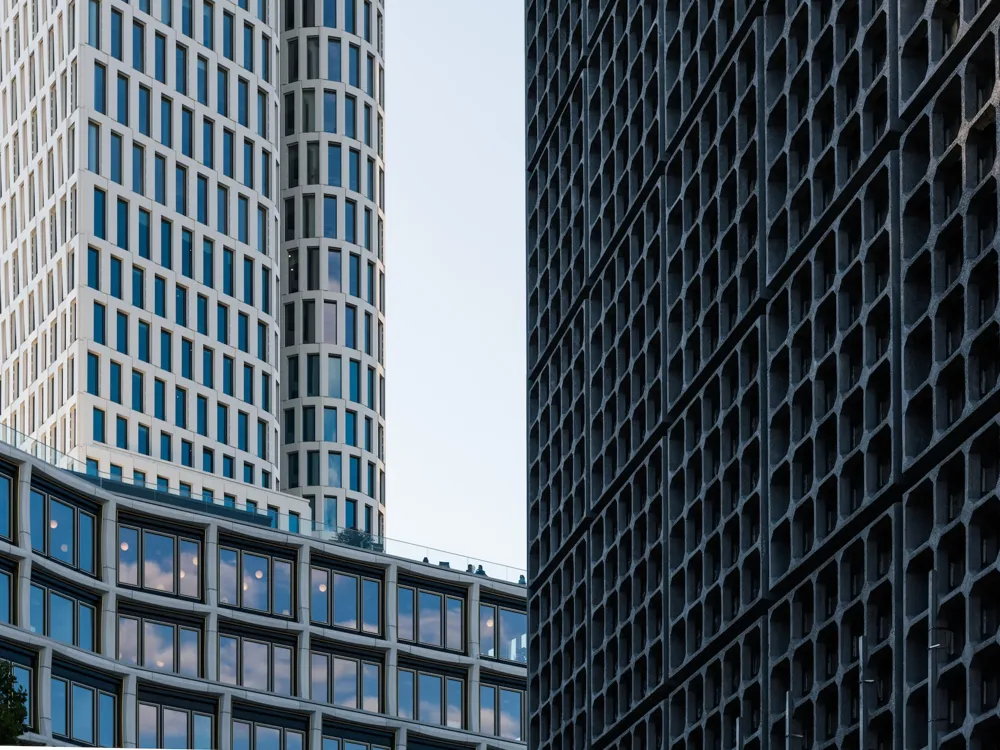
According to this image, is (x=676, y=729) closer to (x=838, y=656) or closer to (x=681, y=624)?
(x=681, y=624)

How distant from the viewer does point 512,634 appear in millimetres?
114500

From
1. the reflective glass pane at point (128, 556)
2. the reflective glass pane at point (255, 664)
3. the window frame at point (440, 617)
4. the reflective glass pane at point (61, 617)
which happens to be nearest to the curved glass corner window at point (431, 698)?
the window frame at point (440, 617)

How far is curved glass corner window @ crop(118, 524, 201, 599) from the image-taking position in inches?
3858

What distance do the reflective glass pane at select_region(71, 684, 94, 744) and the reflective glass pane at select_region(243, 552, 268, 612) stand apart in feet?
37.9

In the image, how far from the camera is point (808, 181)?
41281mm

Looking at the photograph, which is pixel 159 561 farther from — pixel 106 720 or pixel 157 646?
pixel 106 720

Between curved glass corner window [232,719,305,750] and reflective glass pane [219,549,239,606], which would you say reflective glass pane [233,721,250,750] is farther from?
reflective glass pane [219,549,239,606]

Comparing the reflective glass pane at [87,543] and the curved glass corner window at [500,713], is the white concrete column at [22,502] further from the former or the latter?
the curved glass corner window at [500,713]

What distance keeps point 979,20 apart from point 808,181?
26.7ft

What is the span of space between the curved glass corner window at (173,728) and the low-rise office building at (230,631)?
9 cm

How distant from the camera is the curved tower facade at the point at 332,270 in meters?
139

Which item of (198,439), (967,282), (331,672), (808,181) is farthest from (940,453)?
(198,439)

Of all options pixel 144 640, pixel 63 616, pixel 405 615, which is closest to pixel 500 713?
pixel 405 615

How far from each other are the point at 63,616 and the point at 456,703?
2479cm
